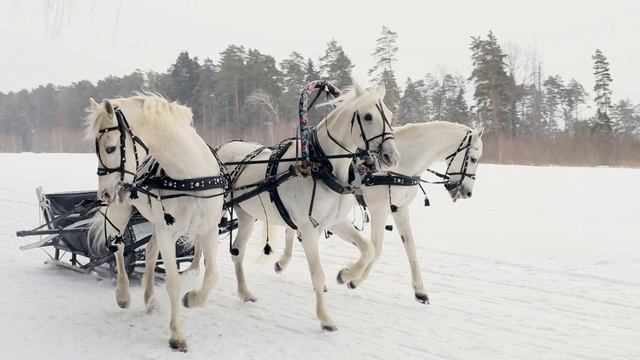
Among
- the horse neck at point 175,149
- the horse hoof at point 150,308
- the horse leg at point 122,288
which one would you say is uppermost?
the horse neck at point 175,149

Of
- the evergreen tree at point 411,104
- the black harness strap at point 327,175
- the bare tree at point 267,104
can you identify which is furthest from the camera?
the evergreen tree at point 411,104

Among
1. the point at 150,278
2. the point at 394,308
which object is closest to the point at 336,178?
the point at 394,308

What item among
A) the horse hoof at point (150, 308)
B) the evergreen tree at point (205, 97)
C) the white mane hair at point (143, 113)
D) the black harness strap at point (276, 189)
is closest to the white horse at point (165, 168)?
the white mane hair at point (143, 113)

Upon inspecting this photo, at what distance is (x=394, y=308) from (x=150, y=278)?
2625 millimetres

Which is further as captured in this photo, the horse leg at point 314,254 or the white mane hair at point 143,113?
the horse leg at point 314,254

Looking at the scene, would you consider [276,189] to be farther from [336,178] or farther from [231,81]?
[231,81]

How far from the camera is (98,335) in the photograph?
15.6 ft

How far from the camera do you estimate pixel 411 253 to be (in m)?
6.16

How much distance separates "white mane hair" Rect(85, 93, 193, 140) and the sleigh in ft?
5.08

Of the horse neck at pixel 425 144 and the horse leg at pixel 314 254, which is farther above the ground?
the horse neck at pixel 425 144

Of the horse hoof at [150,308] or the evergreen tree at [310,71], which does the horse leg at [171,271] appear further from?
the evergreen tree at [310,71]

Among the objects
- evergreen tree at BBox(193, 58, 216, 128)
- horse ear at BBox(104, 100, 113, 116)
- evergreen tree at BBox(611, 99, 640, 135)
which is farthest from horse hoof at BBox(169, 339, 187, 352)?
evergreen tree at BBox(611, 99, 640, 135)

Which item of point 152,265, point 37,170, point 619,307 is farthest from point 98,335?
point 37,170

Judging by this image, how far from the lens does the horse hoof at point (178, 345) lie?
4379 mm
